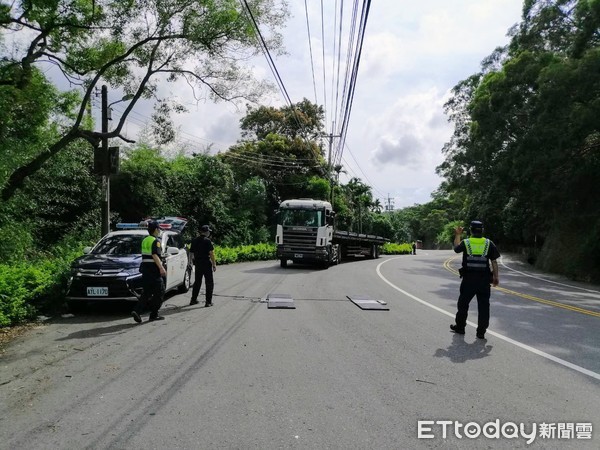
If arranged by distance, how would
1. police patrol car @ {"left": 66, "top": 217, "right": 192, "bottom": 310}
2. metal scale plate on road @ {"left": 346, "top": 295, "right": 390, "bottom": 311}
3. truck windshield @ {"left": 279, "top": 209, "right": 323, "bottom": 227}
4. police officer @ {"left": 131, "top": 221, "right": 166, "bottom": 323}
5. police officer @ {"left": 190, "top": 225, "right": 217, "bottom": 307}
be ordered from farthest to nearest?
truck windshield @ {"left": 279, "top": 209, "right": 323, "bottom": 227} → police officer @ {"left": 190, "top": 225, "right": 217, "bottom": 307} → metal scale plate on road @ {"left": 346, "top": 295, "right": 390, "bottom": 311} → police patrol car @ {"left": 66, "top": 217, "right": 192, "bottom": 310} → police officer @ {"left": 131, "top": 221, "right": 166, "bottom": 323}

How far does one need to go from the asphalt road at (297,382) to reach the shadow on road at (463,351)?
0.03m

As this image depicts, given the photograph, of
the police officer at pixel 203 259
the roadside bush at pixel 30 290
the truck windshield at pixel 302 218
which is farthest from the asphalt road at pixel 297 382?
the truck windshield at pixel 302 218

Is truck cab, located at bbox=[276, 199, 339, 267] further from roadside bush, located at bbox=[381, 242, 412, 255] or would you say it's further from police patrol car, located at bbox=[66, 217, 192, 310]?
roadside bush, located at bbox=[381, 242, 412, 255]

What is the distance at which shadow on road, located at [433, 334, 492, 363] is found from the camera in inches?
245

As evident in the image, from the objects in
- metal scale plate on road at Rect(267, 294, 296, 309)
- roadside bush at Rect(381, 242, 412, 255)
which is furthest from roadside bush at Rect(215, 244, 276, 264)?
roadside bush at Rect(381, 242, 412, 255)

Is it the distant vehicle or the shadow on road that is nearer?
the shadow on road

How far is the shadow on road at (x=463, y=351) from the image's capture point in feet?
20.4

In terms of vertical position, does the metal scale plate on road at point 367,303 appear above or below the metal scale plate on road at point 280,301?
above

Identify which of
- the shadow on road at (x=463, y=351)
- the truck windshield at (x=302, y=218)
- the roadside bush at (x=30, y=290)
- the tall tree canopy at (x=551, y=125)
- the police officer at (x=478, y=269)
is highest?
the tall tree canopy at (x=551, y=125)

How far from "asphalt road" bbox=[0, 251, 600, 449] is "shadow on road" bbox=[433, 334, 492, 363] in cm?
3

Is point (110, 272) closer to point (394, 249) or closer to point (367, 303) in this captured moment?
point (367, 303)

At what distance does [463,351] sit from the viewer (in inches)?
257

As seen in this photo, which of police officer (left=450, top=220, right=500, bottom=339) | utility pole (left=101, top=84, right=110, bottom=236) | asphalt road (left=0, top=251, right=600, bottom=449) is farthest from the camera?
utility pole (left=101, top=84, right=110, bottom=236)

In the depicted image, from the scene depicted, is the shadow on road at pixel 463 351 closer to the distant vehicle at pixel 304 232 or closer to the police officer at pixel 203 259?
the police officer at pixel 203 259
